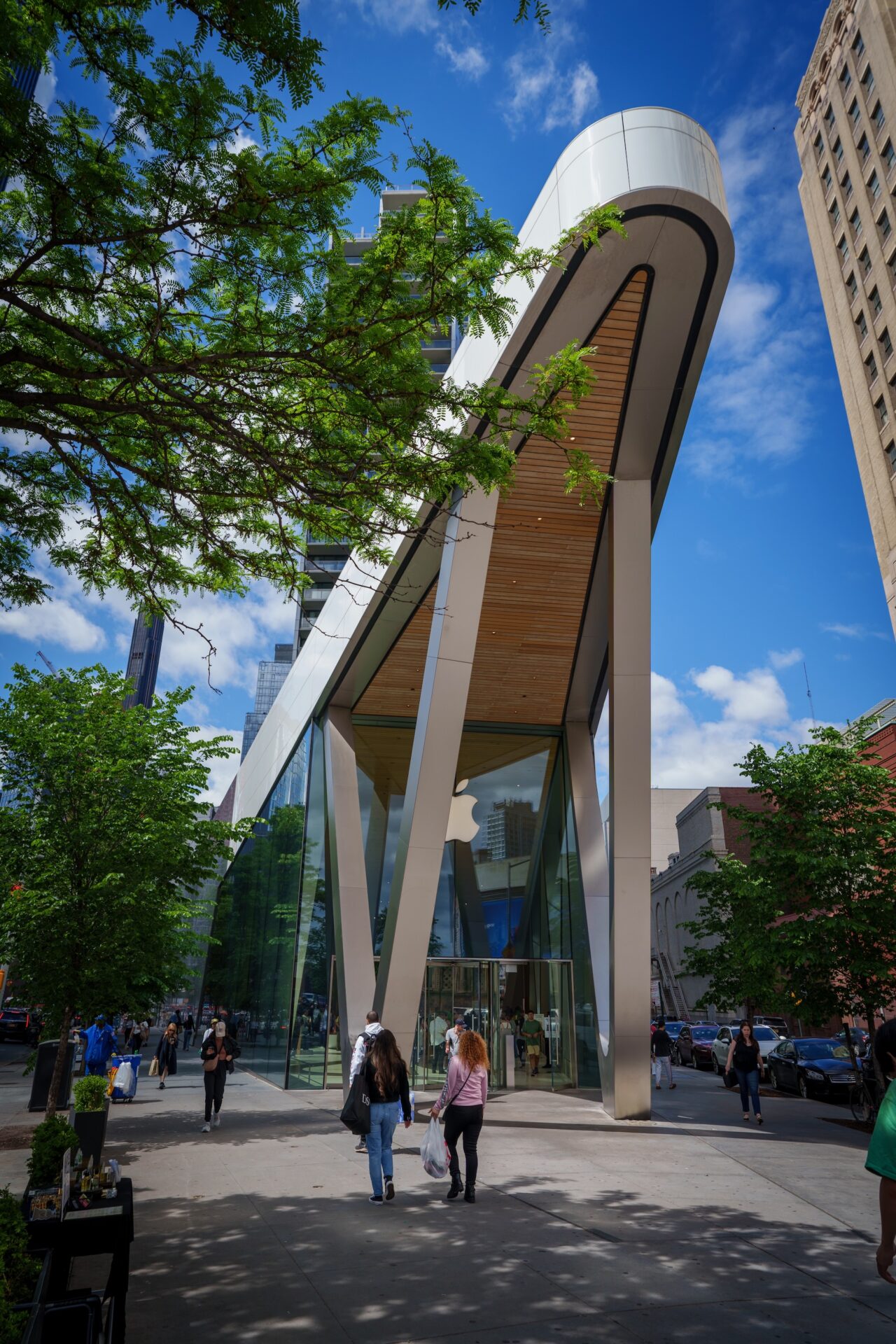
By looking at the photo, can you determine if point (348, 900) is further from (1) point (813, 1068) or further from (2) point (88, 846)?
(1) point (813, 1068)

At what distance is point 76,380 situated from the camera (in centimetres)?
643

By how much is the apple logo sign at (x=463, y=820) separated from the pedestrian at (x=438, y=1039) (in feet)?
14.4

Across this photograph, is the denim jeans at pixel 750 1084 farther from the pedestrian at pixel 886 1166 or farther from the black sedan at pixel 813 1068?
the pedestrian at pixel 886 1166

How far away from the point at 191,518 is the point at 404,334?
260 centimetres

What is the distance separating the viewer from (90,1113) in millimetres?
8484

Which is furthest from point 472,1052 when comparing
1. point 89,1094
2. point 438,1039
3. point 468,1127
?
point 438,1039

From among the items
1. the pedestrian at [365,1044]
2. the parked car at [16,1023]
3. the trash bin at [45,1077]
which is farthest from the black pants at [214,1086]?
the parked car at [16,1023]

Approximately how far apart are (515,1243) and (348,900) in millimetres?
12327

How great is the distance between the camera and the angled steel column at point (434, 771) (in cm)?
1377

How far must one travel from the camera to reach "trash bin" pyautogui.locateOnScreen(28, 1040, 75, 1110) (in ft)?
49.3

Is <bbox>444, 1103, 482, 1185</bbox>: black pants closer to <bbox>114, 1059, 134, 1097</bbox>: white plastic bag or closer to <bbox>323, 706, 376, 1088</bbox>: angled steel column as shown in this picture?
<bbox>323, 706, 376, 1088</bbox>: angled steel column

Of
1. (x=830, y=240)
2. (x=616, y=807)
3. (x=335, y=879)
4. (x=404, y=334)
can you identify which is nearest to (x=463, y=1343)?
(x=404, y=334)

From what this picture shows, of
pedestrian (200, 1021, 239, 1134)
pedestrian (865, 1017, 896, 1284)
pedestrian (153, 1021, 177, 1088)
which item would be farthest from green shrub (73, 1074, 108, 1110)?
pedestrian (153, 1021, 177, 1088)

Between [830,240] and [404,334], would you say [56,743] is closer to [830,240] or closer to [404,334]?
[404,334]
